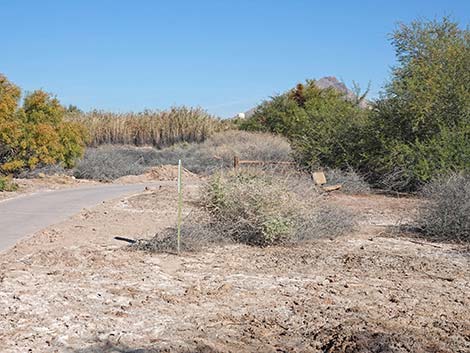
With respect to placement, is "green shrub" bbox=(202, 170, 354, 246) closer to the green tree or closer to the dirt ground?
the dirt ground

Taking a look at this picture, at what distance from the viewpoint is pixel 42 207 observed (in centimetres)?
1522

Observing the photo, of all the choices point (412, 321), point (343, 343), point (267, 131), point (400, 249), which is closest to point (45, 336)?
point (343, 343)

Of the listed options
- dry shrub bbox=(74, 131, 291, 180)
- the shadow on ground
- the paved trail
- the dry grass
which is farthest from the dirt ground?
the dry grass

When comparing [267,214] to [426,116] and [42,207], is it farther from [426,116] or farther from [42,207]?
[426,116]

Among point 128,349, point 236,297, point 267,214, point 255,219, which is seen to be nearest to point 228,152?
point 255,219

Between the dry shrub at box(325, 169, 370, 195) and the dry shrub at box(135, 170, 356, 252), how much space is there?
8.00 metres

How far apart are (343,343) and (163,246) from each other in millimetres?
4682

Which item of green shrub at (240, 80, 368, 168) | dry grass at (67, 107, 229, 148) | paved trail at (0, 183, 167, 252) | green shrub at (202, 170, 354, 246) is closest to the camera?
green shrub at (202, 170, 354, 246)

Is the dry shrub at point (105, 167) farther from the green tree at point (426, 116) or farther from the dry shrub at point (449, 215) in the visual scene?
the dry shrub at point (449, 215)

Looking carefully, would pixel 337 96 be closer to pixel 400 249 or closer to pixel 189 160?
pixel 189 160

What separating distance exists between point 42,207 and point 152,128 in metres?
26.2

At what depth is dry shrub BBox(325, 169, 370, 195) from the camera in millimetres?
19734

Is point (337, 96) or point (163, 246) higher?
point (337, 96)

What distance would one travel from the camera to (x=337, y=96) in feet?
123
